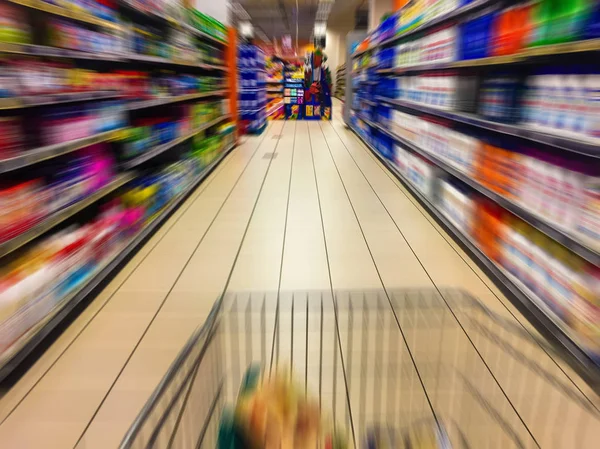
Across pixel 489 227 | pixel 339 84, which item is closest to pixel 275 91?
pixel 339 84

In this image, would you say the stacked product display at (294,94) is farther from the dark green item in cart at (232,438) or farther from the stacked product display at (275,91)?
the dark green item in cart at (232,438)

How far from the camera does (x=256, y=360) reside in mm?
1970

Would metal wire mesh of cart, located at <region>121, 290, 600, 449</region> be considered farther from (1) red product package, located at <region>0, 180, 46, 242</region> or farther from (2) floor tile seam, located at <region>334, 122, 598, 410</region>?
(1) red product package, located at <region>0, 180, 46, 242</region>

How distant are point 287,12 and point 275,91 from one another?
258 inches

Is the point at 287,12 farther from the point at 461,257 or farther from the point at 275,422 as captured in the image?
the point at 275,422

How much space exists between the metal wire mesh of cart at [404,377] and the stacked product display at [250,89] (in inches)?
285

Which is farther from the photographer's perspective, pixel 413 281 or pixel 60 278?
pixel 413 281

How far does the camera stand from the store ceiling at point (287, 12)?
673 inches

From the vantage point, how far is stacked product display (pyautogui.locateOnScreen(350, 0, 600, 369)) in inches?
78.1

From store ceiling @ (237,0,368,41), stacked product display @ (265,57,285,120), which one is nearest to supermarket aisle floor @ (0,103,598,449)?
stacked product display @ (265,57,285,120)

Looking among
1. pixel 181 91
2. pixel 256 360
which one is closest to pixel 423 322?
pixel 256 360

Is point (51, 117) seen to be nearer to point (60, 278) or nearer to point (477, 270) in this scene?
point (60, 278)

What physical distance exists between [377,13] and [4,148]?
1193 centimetres

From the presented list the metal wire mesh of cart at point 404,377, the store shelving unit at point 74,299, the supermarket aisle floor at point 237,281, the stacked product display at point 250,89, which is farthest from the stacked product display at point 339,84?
the metal wire mesh of cart at point 404,377
